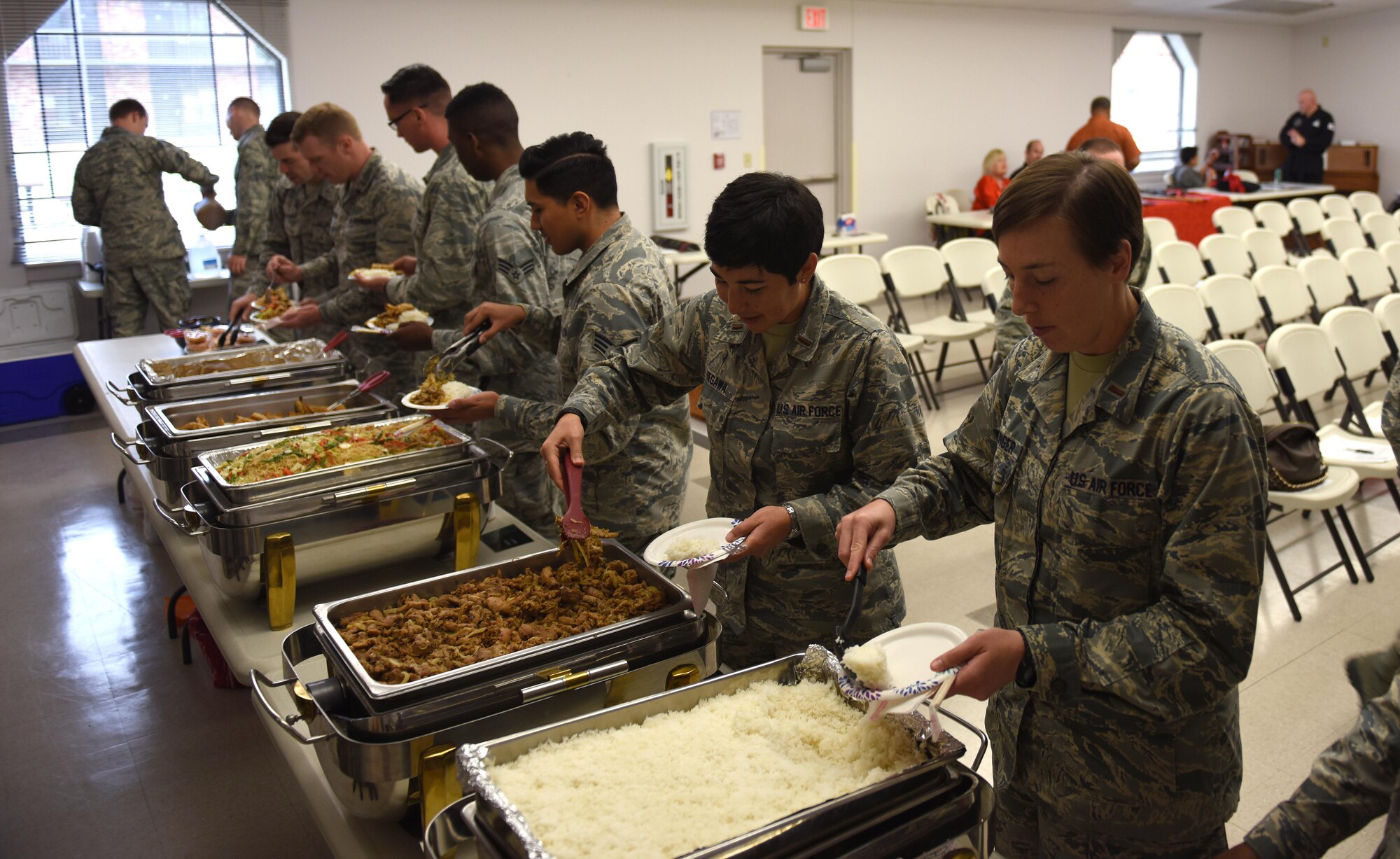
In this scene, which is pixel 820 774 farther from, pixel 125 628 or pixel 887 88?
pixel 887 88

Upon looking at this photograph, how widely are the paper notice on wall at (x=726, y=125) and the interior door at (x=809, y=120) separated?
14.0 inches

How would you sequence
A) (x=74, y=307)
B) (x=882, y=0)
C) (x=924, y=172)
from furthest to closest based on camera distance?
1. (x=924, y=172)
2. (x=882, y=0)
3. (x=74, y=307)

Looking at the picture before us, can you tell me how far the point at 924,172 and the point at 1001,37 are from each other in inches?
66.9

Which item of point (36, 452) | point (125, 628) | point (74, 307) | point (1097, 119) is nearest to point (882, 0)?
point (1097, 119)

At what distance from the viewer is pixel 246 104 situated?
19.4ft

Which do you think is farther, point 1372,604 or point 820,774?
point 1372,604

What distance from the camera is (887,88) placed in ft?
29.8

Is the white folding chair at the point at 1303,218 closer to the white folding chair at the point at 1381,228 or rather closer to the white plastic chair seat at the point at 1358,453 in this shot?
the white folding chair at the point at 1381,228

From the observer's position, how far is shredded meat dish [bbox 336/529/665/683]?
Result: 1.28m

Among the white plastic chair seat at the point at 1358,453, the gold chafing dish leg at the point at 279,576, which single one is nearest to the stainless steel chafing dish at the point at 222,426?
the gold chafing dish leg at the point at 279,576

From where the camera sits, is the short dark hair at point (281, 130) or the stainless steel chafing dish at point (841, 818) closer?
the stainless steel chafing dish at point (841, 818)

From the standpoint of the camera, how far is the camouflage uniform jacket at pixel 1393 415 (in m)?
1.80

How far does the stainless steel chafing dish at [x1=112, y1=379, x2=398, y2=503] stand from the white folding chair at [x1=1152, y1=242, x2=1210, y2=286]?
15.9 ft

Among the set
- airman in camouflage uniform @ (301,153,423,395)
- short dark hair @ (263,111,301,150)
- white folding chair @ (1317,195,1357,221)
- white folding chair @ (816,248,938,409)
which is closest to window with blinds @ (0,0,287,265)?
short dark hair @ (263,111,301,150)
